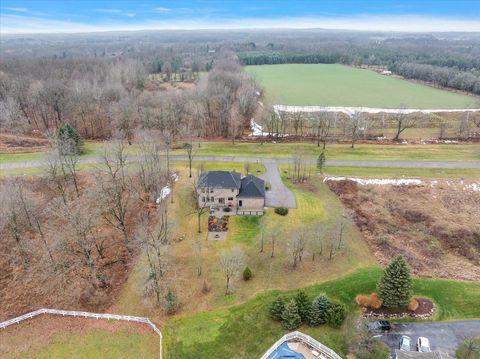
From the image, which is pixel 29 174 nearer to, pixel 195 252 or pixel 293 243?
pixel 195 252

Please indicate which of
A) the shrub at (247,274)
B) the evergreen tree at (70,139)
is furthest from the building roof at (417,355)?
the evergreen tree at (70,139)

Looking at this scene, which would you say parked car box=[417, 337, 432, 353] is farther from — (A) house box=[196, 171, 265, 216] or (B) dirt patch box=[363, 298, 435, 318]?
(A) house box=[196, 171, 265, 216]

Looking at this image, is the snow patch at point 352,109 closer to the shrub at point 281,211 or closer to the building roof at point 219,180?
the building roof at point 219,180

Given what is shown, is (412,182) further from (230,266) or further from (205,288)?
(205,288)

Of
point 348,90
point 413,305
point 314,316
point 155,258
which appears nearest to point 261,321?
point 314,316

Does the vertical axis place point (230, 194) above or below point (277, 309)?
above

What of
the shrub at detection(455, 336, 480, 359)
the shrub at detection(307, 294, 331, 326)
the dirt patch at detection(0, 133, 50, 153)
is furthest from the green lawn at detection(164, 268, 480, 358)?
the dirt patch at detection(0, 133, 50, 153)
